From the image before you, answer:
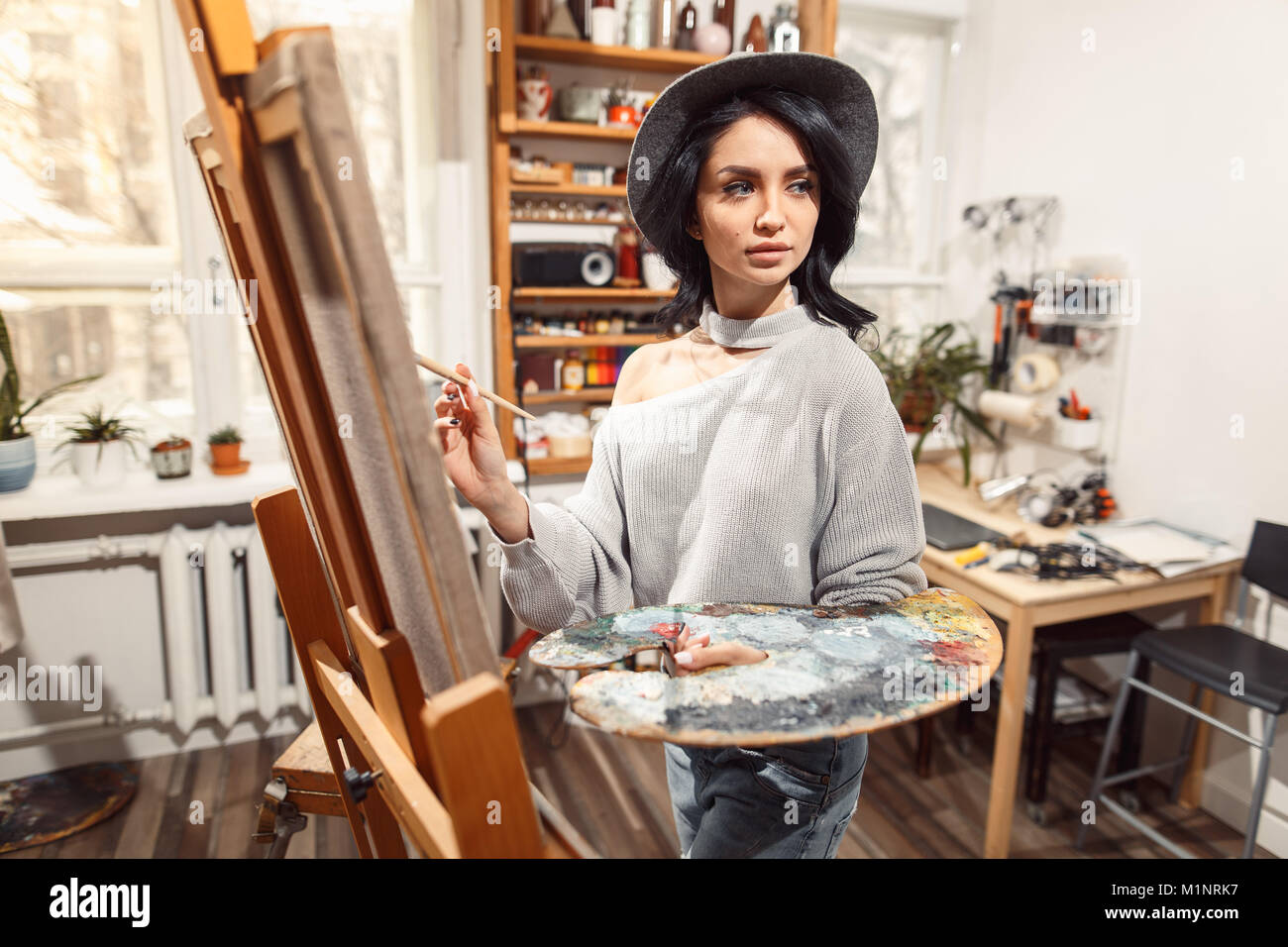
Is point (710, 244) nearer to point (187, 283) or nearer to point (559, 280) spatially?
point (559, 280)

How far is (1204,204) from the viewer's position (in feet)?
7.52

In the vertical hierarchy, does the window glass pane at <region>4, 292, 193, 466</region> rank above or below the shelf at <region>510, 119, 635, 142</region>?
below

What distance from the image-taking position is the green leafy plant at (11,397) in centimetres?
213

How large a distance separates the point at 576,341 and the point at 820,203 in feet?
5.65

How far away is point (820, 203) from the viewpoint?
0.92 meters

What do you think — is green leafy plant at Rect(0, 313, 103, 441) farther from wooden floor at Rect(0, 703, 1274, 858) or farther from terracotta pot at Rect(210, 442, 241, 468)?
wooden floor at Rect(0, 703, 1274, 858)

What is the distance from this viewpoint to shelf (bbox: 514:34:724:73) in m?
2.38

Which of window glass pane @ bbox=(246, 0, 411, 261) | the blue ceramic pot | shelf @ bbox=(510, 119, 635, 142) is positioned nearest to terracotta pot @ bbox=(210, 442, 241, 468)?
the blue ceramic pot

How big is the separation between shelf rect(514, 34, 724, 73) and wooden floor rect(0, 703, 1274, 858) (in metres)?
2.20

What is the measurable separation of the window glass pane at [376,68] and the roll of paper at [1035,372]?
2.18m

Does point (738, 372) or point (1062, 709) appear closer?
point (738, 372)

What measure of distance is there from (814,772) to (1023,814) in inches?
74.0

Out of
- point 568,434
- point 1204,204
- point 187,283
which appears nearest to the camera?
point 1204,204
